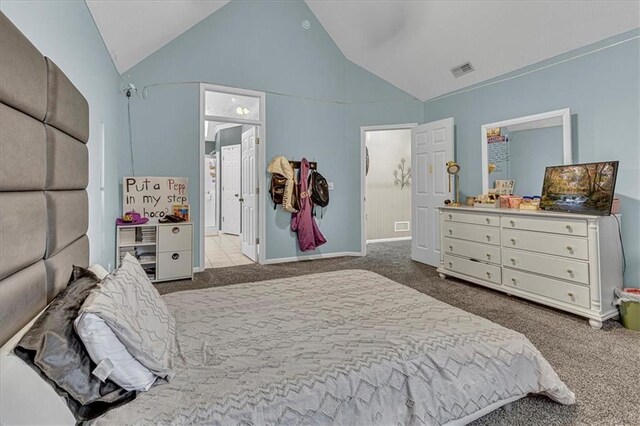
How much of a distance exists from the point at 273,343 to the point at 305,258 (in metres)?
3.62

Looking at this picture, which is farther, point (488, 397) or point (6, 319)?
point (488, 397)

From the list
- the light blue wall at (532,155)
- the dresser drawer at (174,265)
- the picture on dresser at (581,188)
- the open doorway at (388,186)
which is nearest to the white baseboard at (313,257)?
the dresser drawer at (174,265)

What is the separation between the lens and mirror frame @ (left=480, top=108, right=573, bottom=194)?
315 centimetres

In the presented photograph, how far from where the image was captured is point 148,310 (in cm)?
129

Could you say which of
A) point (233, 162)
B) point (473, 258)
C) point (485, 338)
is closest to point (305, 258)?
point (473, 258)

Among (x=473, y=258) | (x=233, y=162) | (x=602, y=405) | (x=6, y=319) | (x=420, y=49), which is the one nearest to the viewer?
(x=6, y=319)

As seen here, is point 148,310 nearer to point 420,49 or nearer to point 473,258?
point 473,258

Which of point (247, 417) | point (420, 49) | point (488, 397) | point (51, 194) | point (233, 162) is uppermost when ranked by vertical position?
point (420, 49)

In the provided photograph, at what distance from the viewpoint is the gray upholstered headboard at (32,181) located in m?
0.92

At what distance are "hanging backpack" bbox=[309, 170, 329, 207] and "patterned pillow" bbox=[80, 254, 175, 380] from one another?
348 centimetres

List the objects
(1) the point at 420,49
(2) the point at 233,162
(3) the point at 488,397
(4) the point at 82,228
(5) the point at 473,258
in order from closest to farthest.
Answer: (3) the point at 488,397 → (4) the point at 82,228 → (5) the point at 473,258 → (1) the point at 420,49 → (2) the point at 233,162

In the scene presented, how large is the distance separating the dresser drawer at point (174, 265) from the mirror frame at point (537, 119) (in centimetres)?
379

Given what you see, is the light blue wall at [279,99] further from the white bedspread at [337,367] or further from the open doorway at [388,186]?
the white bedspread at [337,367]

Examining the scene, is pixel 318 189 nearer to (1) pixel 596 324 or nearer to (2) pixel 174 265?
(2) pixel 174 265
